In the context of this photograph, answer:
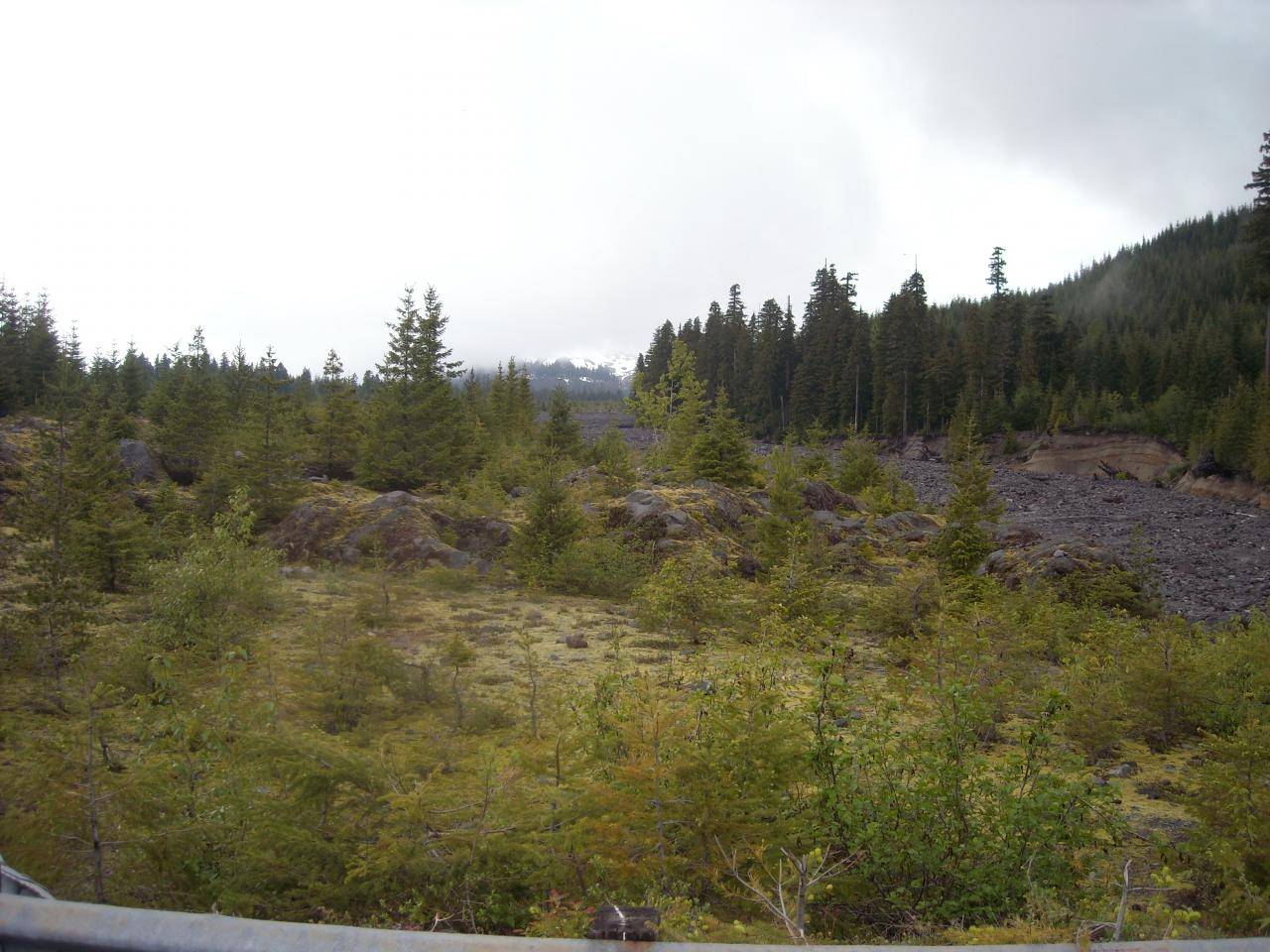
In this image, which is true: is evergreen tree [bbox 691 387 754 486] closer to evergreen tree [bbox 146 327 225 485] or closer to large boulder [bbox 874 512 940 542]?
large boulder [bbox 874 512 940 542]

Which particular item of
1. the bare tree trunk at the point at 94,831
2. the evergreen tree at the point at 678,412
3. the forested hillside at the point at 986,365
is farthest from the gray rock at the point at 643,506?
the forested hillside at the point at 986,365

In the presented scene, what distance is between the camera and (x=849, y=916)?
3.71 metres

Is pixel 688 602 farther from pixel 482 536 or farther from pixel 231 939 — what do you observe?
pixel 231 939

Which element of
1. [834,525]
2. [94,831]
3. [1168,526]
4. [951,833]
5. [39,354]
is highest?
[39,354]

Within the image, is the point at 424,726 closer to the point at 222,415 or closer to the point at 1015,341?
the point at 222,415

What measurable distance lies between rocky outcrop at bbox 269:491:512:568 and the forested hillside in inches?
1142

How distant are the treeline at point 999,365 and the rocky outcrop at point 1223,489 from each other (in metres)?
1.00

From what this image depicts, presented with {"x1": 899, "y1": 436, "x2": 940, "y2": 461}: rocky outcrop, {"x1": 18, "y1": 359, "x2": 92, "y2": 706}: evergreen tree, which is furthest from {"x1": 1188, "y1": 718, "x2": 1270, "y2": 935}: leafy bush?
{"x1": 899, "y1": 436, "x2": 940, "y2": 461}: rocky outcrop

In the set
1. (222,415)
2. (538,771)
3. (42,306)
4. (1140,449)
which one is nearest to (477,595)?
(538,771)

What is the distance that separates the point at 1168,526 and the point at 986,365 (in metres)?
37.8

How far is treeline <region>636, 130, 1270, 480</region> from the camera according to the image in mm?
46344

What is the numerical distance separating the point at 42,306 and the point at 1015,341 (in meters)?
80.0

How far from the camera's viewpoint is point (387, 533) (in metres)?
15.7

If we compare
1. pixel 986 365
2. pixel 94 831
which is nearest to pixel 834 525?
pixel 94 831
